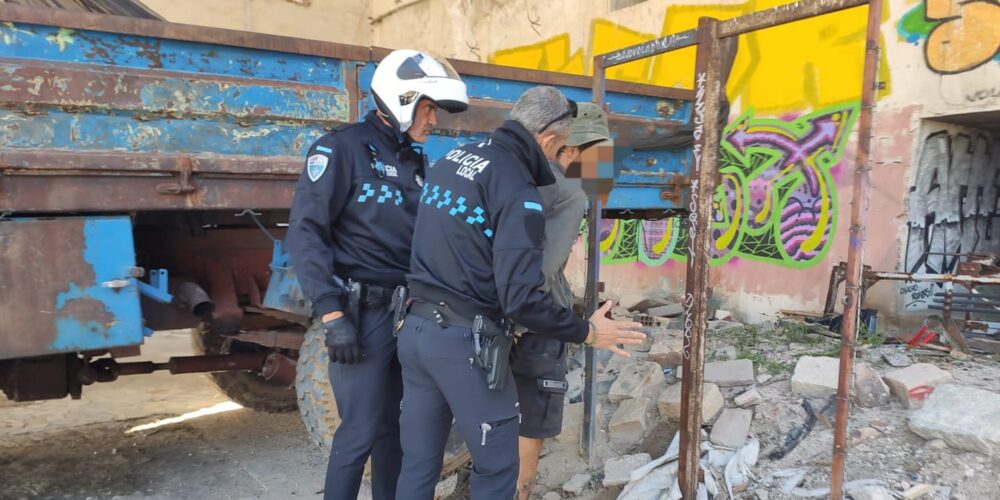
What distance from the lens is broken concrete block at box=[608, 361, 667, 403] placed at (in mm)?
4188

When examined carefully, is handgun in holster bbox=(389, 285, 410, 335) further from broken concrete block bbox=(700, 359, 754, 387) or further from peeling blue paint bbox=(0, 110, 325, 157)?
broken concrete block bbox=(700, 359, 754, 387)

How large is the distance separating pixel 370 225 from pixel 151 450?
2.64m

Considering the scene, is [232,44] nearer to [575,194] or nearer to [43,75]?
[43,75]

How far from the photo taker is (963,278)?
4.61 m

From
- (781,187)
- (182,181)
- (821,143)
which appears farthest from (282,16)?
(182,181)

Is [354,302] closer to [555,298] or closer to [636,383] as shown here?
[555,298]

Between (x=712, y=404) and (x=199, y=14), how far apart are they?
1057 cm

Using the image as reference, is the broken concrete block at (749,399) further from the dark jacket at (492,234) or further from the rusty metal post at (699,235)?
the dark jacket at (492,234)

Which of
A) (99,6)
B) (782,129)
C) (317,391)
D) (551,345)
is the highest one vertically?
(99,6)

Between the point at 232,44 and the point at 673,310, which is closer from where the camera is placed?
the point at 232,44

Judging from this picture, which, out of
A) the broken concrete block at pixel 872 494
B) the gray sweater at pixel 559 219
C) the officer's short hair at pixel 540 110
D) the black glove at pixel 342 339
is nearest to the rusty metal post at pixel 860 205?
the broken concrete block at pixel 872 494

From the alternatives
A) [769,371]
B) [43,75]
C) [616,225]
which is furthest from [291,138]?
[616,225]

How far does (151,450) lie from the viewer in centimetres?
418

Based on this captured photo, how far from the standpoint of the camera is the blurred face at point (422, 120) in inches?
102
